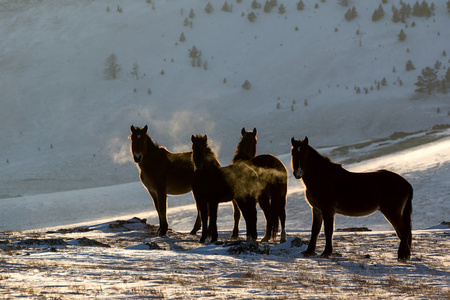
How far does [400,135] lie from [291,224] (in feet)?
80.6

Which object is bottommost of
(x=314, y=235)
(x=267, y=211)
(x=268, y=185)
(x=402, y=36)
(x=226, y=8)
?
(x=314, y=235)

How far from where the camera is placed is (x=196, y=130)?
54.7 m

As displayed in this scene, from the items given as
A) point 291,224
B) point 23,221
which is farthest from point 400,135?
point 23,221

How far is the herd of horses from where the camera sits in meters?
12.1

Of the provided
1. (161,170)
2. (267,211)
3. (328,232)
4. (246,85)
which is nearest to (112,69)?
(246,85)

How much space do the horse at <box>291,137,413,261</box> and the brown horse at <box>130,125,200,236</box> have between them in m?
4.20

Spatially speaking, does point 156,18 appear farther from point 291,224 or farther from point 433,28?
point 291,224

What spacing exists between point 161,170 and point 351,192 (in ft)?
17.2

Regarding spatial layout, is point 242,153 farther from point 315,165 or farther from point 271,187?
point 315,165

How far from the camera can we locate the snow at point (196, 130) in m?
9.70

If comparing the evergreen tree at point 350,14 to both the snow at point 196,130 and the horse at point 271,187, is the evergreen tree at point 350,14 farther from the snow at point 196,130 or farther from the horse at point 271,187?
the horse at point 271,187

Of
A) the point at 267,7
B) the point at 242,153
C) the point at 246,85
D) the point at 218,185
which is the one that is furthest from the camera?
the point at 267,7

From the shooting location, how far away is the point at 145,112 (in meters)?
58.4

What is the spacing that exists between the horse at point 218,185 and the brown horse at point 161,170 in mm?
1650
